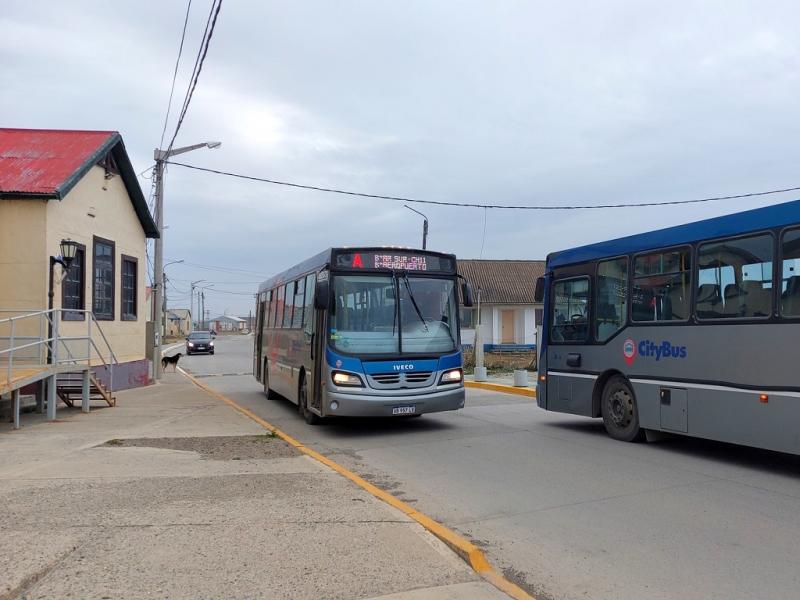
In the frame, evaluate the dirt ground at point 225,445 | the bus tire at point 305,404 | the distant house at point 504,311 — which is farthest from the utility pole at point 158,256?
the distant house at point 504,311

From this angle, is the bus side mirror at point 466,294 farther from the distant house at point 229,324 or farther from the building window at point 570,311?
the distant house at point 229,324

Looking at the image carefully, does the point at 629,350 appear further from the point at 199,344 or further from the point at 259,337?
the point at 199,344

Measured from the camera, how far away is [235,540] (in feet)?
16.4

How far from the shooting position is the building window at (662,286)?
8711mm

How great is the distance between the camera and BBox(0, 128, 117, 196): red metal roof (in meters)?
15.1

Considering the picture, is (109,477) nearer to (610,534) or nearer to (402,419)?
(610,534)

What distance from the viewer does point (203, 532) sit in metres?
5.20

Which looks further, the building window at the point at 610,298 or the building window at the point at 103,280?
the building window at the point at 103,280

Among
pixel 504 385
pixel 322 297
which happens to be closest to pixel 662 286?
pixel 322 297

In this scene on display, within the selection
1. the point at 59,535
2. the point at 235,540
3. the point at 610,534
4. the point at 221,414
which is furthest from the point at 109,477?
the point at 221,414

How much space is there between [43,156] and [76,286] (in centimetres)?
329

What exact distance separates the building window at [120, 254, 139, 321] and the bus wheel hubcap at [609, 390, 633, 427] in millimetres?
14374

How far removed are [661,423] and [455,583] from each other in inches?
220

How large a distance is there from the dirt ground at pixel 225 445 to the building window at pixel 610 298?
4850 mm
